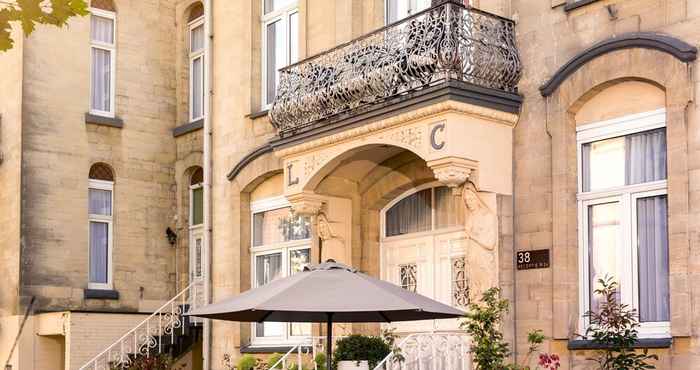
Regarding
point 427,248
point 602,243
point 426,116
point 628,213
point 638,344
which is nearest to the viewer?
point 638,344

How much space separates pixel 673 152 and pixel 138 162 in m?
14.1

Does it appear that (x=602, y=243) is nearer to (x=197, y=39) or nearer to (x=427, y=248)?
(x=427, y=248)

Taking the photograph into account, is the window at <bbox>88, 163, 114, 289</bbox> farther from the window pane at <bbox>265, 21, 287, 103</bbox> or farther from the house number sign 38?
the house number sign 38

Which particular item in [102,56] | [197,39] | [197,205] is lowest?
[197,205]

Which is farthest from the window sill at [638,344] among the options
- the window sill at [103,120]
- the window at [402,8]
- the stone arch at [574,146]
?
the window sill at [103,120]

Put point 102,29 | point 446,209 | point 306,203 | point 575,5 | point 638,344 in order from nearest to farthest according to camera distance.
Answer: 1. point 638,344
2. point 575,5
3. point 446,209
4. point 306,203
5. point 102,29

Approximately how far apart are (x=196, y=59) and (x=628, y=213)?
1358 cm

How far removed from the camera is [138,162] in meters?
24.3

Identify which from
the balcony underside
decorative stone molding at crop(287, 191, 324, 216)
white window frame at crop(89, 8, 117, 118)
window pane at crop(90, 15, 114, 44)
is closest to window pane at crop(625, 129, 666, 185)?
the balcony underside

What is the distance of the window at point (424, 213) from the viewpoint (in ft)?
53.3

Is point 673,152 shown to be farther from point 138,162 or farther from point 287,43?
point 138,162

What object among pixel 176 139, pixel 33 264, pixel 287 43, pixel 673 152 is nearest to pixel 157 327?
pixel 33 264

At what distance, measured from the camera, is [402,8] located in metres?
17.0

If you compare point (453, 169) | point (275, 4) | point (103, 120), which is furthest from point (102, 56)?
point (453, 169)
